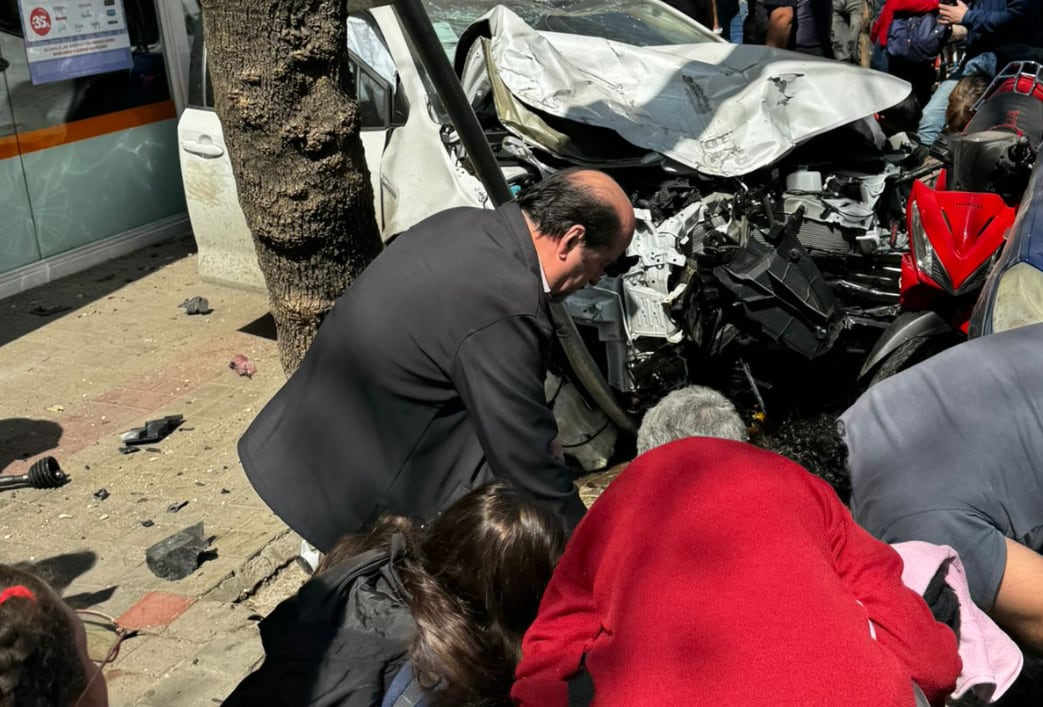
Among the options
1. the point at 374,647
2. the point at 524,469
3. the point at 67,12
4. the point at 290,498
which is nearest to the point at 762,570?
the point at 374,647

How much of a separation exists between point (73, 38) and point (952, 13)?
6336 millimetres

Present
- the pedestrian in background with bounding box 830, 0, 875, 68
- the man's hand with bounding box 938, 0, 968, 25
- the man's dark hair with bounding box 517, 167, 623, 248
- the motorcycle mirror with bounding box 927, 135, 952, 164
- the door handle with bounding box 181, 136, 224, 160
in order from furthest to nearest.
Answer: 1. the pedestrian in background with bounding box 830, 0, 875, 68
2. the man's hand with bounding box 938, 0, 968, 25
3. the door handle with bounding box 181, 136, 224, 160
4. the motorcycle mirror with bounding box 927, 135, 952, 164
5. the man's dark hair with bounding box 517, 167, 623, 248

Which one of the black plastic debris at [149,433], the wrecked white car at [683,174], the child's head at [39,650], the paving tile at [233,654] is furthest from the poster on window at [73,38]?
the child's head at [39,650]

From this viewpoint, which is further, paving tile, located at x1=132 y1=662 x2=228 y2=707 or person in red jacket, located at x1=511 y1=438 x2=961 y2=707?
paving tile, located at x1=132 y1=662 x2=228 y2=707

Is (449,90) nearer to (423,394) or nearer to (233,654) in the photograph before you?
(423,394)

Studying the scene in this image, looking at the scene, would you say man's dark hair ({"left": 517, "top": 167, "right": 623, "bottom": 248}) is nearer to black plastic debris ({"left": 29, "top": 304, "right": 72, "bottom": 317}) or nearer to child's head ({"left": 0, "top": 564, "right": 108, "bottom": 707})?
child's head ({"left": 0, "top": 564, "right": 108, "bottom": 707})

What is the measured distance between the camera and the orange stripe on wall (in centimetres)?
737

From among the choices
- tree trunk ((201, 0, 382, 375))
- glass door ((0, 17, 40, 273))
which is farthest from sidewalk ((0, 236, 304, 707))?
tree trunk ((201, 0, 382, 375))

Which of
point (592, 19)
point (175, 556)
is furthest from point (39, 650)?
point (592, 19)

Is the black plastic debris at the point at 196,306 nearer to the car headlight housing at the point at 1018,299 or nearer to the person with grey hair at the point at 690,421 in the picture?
the person with grey hair at the point at 690,421

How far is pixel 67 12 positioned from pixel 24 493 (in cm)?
409

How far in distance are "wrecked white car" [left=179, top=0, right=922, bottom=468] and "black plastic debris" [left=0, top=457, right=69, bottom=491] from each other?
6.43 ft

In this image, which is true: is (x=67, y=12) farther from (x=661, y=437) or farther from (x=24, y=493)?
(x=661, y=437)

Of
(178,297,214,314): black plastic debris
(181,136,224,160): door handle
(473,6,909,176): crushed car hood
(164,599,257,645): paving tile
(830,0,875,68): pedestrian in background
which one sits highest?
(473,6,909,176): crushed car hood
